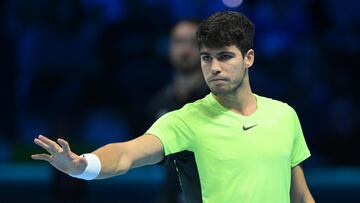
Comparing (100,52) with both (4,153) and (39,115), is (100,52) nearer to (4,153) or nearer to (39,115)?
(39,115)

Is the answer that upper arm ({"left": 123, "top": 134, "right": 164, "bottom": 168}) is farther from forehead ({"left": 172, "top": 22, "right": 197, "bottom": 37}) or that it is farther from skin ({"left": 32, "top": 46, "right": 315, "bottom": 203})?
forehead ({"left": 172, "top": 22, "right": 197, "bottom": 37})

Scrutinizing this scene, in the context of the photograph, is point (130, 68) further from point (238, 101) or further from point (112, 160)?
point (112, 160)

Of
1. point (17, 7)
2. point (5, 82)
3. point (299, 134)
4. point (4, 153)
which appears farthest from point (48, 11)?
point (299, 134)

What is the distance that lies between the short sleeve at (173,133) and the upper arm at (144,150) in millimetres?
26

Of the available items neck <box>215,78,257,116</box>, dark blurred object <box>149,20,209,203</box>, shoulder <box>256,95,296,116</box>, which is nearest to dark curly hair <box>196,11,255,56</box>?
neck <box>215,78,257,116</box>

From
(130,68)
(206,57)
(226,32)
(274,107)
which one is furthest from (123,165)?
(130,68)

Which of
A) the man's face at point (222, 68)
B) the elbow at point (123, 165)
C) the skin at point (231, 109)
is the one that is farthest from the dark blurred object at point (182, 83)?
the elbow at point (123, 165)

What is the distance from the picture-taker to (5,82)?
7.39 metres

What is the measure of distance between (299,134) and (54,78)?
14.0ft

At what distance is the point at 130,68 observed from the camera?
7371 mm

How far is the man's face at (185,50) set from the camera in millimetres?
4645

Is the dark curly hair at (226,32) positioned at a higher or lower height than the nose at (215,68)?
higher

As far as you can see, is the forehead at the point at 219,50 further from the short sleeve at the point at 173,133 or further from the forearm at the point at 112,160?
the forearm at the point at 112,160

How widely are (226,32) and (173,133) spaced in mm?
455
